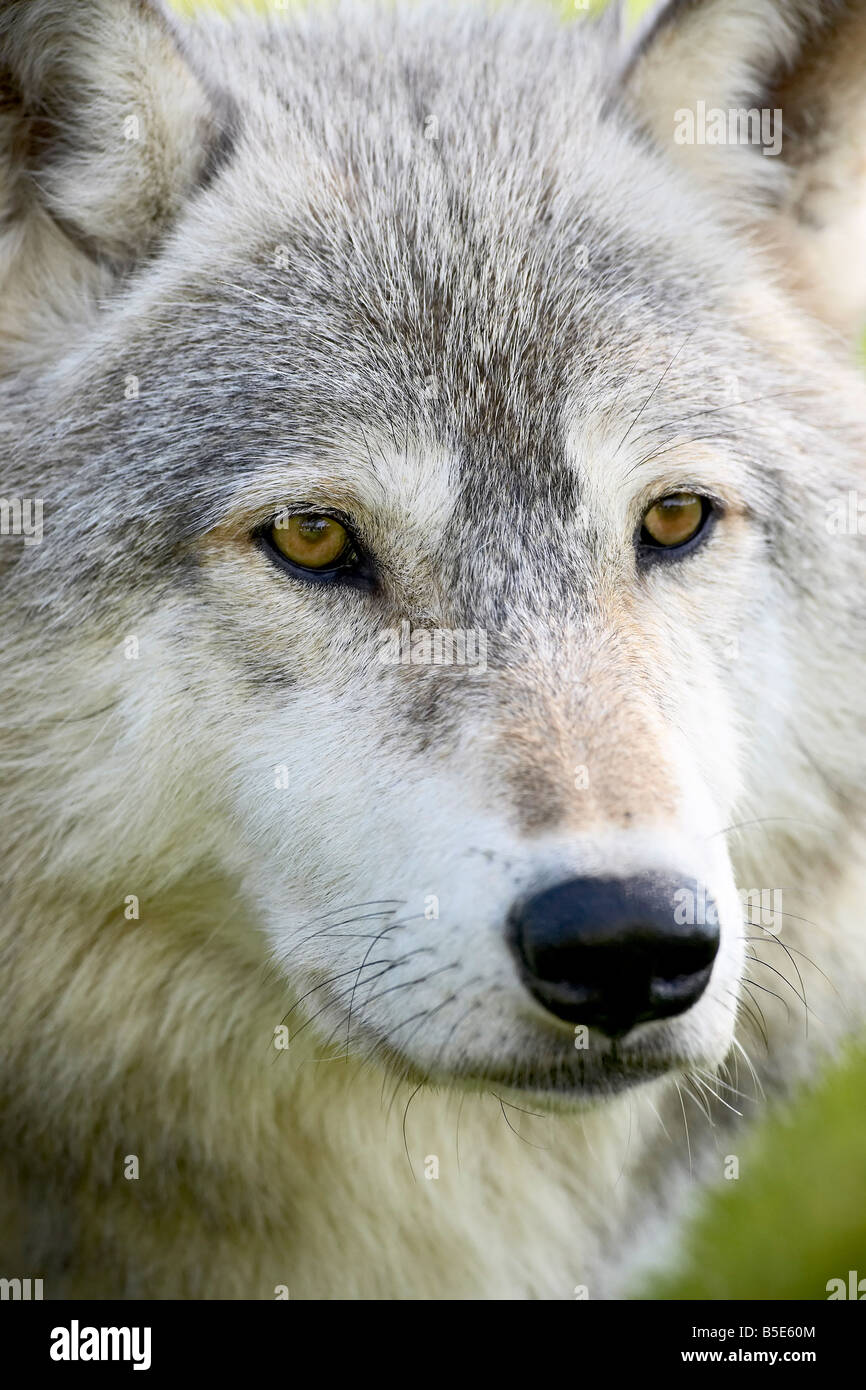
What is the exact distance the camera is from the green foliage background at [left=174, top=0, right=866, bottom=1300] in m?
5.34

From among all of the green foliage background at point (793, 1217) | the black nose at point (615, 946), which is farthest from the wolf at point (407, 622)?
the green foliage background at point (793, 1217)

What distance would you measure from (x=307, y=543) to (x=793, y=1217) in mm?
4294

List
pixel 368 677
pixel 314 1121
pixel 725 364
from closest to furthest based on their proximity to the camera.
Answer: pixel 368 677 < pixel 725 364 < pixel 314 1121

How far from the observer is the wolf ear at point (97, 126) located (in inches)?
115

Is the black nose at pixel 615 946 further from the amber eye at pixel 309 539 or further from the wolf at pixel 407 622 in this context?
the amber eye at pixel 309 539

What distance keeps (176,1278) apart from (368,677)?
1761mm

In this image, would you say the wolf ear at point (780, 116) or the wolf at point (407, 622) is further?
the wolf ear at point (780, 116)

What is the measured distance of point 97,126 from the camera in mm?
3057

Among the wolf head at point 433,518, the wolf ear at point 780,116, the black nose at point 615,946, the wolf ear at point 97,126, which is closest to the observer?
the black nose at point 615,946

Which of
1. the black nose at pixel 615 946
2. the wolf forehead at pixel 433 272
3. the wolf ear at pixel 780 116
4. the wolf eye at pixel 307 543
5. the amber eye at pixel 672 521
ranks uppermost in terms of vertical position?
the wolf ear at pixel 780 116

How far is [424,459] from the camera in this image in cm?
282

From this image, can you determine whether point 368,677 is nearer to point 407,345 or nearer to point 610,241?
point 407,345

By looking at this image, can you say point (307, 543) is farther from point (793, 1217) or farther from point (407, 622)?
point (793, 1217)
